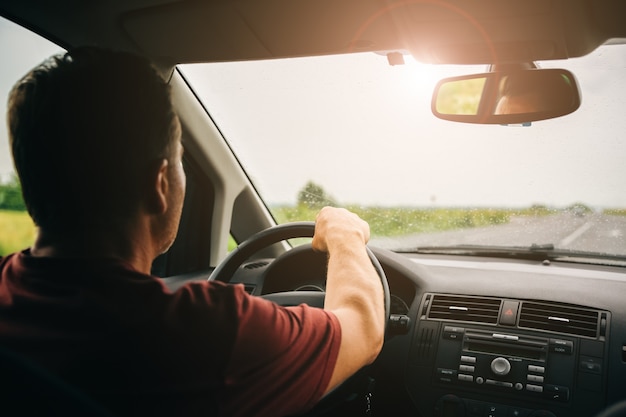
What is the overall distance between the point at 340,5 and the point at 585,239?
251 centimetres

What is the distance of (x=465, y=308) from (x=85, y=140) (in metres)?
2.30

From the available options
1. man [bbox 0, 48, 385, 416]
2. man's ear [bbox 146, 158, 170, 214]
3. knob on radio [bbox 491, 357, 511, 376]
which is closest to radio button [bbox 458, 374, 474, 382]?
knob on radio [bbox 491, 357, 511, 376]

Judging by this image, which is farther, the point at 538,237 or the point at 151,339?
the point at 538,237

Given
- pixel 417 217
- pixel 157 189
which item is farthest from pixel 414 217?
pixel 157 189

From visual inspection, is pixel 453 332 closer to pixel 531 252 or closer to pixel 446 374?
pixel 446 374

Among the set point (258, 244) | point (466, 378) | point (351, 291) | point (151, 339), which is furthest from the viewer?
point (466, 378)

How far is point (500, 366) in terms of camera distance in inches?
118

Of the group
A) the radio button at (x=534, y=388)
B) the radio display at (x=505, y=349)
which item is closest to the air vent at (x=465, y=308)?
the radio display at (x=505, y=349)

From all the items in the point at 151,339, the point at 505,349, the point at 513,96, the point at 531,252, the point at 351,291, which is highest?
the point at 513,96

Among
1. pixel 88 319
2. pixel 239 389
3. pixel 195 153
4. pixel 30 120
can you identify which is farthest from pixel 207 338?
pixel 195 153

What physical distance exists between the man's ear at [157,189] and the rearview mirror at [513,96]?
212 centimetres

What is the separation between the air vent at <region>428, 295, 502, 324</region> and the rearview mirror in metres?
0.94

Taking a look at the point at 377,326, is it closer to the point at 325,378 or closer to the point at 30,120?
the point at 325,378

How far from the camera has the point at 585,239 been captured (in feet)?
14.3
